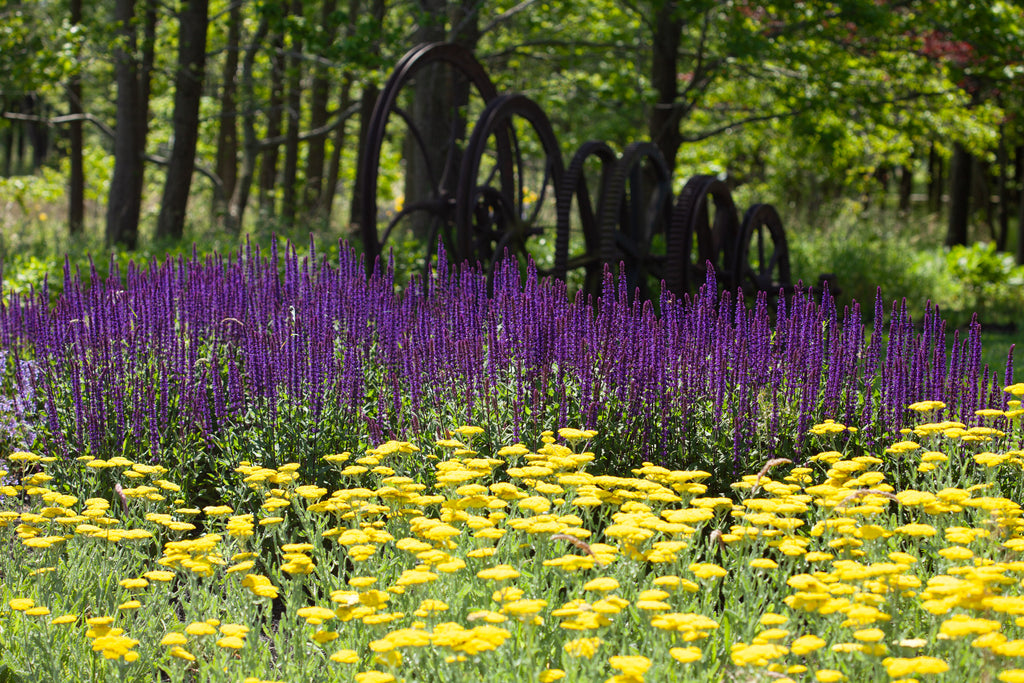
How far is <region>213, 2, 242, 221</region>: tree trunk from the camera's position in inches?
727

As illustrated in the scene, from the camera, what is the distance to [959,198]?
782 inches

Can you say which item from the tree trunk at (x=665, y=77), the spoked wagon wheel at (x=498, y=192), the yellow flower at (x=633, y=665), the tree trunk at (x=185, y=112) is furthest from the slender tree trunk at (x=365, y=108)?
the yellow flower at (x=633, y=665)

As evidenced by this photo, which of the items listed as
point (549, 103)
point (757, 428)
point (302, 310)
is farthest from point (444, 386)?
point (549, 103)

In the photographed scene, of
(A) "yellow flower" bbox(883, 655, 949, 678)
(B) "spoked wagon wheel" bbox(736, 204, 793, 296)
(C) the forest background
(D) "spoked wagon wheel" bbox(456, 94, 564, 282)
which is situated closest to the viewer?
(A) "yellow flower" bbox(883, 655, 949, 678)

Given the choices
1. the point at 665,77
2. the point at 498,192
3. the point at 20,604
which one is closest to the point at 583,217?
the point at 498,192

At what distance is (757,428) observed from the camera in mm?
4914

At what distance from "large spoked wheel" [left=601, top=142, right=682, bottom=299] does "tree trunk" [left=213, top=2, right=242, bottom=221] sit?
8038 millimetres

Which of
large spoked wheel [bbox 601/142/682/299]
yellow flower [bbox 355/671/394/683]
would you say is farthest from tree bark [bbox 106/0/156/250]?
yellow flower [bbox 355/671/394/683]

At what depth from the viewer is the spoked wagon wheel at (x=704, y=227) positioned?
9.52m

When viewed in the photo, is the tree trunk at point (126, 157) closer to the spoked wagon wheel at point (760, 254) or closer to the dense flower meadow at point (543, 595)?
the spoked wagon wheel at point (760, 254)

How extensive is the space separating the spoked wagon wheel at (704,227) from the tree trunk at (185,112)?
22.5 ft

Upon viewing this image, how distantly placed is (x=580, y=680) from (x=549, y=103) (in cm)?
1333

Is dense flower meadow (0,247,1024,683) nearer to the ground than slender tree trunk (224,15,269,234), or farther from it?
nearer to the ground

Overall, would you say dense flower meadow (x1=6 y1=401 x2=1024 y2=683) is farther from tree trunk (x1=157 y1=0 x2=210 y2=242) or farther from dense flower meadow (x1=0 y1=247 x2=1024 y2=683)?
tree trunk (x1=157 y1=0 x2=210 y2=242)
